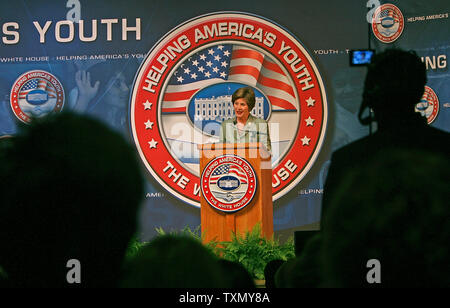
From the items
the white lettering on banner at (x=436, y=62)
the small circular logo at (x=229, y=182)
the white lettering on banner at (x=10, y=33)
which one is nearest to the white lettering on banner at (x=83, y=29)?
the white lettering on banner at (x=10, y=33)

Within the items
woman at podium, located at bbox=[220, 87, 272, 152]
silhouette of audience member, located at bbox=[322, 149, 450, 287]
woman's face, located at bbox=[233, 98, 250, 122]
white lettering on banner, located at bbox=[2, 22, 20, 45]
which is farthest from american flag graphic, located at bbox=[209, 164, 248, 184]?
white lettering on banner, located at bbox=[2, 22, 20, 45]

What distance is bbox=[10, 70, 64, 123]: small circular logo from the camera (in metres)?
5.36

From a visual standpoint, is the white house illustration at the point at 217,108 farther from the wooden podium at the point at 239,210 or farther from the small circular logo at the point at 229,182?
the small circular logo at the point at 229,182

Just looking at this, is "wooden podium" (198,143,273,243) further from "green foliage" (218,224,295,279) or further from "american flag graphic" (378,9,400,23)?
"american flag graphic" (378,9,400,23)

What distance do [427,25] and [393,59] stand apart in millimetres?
3882

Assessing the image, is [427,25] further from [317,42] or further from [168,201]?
[168,201]

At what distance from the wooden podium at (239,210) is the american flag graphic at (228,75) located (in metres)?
1.65

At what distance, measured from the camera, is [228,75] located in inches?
202

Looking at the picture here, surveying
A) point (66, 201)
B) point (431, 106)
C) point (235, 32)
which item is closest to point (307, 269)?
point (66, 201)

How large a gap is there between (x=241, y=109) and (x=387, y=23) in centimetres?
169

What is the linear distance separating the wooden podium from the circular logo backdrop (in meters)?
1.48

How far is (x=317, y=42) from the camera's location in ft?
16.7

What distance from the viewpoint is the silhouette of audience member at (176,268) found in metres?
0.53

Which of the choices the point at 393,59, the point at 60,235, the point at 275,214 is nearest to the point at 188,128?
the point at 275,214
